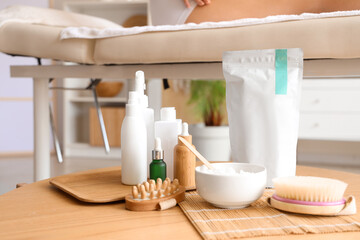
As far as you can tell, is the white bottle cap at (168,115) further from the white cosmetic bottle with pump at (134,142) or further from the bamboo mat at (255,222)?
the bamboo mat at (255,222)

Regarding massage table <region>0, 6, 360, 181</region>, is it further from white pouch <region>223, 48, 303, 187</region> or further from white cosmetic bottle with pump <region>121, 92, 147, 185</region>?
white cosmetic bottle with pump <region>121, 92, 147, 185</region>

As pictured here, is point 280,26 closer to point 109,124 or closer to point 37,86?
point 37,86

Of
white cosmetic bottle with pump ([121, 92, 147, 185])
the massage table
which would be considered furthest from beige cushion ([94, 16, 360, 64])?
white cosmetic bottle with pump ([121, 92, 147, 185])

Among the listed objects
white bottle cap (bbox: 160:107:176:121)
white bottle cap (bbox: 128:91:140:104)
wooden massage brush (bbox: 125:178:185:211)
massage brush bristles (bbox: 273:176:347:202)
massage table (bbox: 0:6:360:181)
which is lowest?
wooden massage brush (bbox: 125:178:185:211)

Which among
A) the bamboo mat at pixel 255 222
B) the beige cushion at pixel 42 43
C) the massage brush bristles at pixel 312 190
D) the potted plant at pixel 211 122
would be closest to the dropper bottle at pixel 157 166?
the bamboo mat at pixel 255 222

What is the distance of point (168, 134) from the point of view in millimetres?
767

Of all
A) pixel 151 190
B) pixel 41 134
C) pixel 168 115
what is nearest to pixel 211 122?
pixel 41 134

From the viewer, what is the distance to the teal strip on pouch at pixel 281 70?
28.3 inches

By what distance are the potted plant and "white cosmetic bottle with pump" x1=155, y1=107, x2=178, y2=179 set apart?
160cm

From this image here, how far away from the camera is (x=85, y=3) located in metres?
3.29

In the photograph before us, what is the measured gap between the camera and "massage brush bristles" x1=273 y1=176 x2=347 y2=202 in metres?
0.55

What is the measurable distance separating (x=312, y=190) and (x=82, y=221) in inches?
12.5

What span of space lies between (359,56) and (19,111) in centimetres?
297

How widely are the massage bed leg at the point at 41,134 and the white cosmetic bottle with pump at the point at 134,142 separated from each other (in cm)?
87
